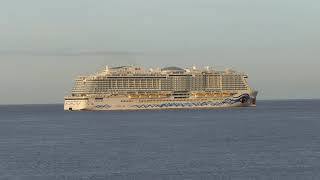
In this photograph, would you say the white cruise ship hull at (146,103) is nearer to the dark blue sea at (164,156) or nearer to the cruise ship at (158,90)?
the cruise ship at (158,90)

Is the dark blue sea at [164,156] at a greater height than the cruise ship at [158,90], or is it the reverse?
the cruise ship at [158,90]

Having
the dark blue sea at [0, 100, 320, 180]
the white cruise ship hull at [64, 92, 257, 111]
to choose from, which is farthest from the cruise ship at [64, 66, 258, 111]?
the dark blue sea at [0, 100, 320, 180]

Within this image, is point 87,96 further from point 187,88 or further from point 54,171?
point 54,171

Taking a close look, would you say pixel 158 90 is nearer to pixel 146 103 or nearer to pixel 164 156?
pixel 146 103

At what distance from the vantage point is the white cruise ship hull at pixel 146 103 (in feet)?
542

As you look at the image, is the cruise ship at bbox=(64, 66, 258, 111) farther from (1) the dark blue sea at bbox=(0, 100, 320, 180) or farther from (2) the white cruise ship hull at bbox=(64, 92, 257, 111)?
(1) the dark blue sea at bbox=(0, 100, 320, 180)

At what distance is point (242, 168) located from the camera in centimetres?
5256

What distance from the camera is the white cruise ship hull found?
542ft

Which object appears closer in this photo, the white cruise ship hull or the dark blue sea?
the dark blue sea

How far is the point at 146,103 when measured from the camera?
552ft

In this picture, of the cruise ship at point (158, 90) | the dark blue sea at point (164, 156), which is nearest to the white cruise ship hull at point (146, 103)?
the cruise ship at point (158, 90)

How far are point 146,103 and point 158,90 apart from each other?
4.06 meters

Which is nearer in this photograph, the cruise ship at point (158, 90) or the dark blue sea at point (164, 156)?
the dark blue sea at point (164, 156)

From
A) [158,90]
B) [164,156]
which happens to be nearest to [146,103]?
[158,90]
